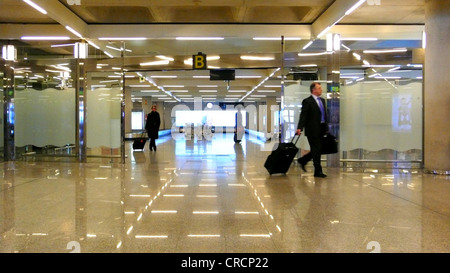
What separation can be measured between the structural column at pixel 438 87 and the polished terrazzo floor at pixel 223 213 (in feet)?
2.63

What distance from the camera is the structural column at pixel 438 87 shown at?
29.9ft

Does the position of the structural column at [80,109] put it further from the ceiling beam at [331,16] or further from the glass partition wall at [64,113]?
the ceiling beam at [331,16]

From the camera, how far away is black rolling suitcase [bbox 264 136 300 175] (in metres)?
8.65

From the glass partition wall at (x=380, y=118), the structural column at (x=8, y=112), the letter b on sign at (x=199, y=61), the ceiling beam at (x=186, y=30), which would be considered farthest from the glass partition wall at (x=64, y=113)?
the glass partition wall at (x=380, y=118)

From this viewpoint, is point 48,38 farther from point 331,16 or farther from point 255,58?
point 331,16

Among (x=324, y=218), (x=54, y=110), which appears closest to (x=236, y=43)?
(x=54, y=110)

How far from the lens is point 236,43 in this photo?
12.8 meters

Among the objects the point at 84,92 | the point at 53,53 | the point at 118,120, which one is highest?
the point at 53,53

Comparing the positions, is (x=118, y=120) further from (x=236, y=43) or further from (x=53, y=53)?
(x=236, y=43)

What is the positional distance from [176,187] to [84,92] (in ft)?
21.7

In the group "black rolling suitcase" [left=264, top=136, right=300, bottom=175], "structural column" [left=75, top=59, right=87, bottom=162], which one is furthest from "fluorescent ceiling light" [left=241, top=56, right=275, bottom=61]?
"structural column" [left=75, top=59, right=87, bottom=162]

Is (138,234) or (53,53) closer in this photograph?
(138,234)

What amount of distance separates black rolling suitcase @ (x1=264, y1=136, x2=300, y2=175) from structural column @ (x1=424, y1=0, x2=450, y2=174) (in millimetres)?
3222

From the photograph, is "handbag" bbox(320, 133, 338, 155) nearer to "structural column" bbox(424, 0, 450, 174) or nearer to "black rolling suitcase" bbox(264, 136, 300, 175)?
"black rolling suitcase" bbox(264, 136, 300, 175)
